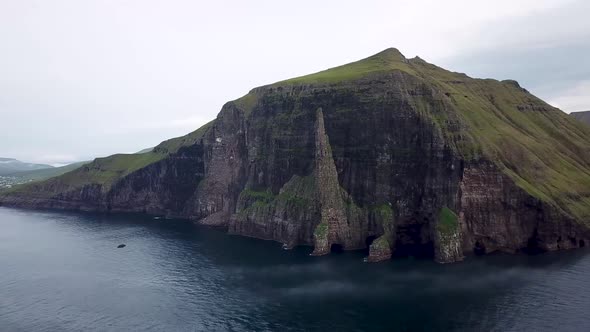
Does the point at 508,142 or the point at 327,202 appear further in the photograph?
the point at 508,142

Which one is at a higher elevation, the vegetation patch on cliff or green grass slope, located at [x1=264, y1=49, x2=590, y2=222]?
green grass slope, located at [x1=264, y1=49, x2=590, y2=222]

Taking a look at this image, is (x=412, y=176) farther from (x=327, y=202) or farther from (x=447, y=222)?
(x=327, y=202)

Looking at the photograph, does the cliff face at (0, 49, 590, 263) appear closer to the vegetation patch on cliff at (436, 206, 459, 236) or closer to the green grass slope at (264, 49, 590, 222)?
the vegetation patch on cliff at (436, 206, 459, 236)

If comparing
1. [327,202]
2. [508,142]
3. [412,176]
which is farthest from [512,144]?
[327,202]

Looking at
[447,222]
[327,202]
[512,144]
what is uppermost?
[512,144]

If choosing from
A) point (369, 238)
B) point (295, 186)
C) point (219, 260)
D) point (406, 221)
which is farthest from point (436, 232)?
point (219, 260)

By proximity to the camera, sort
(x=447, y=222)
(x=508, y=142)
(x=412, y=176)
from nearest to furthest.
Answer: (x=447, y=222) → (x=412, y=176) → (x=508, y=142)

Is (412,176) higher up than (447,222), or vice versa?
(412,176)

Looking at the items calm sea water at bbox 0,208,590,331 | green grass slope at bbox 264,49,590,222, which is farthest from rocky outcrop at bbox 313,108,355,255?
green grass slope at bbox 264,49,590,222
